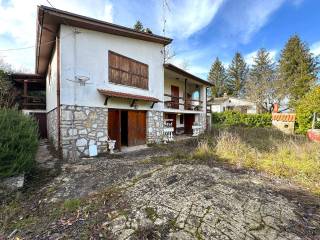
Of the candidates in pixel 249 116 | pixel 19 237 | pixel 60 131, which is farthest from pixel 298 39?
pixel 19 237

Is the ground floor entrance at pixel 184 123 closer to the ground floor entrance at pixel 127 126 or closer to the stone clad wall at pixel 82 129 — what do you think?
the ground floor entrance at pixel 127 126

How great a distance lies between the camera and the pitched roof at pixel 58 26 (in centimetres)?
765

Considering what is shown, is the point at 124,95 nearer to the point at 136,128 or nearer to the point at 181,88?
the point at 136,128

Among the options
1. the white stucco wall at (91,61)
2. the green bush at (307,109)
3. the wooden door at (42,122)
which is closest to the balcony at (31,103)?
the wooden door at (42,122)

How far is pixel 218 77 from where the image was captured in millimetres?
50219

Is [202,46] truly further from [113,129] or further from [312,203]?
[312,203]

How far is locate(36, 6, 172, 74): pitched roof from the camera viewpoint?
765 centimetres

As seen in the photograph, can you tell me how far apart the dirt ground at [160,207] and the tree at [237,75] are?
4586 centimetres

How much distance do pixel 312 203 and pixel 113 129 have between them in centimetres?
838

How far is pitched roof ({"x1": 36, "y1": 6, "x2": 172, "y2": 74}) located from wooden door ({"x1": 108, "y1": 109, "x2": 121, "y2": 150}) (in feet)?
12.5

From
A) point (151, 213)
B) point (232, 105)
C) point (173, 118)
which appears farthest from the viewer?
point (232, 105)

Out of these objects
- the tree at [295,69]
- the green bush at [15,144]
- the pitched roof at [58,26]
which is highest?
the tree at [295,69]

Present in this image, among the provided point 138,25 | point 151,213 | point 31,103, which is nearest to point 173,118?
point 31,103

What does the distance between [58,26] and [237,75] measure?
4717 cm
